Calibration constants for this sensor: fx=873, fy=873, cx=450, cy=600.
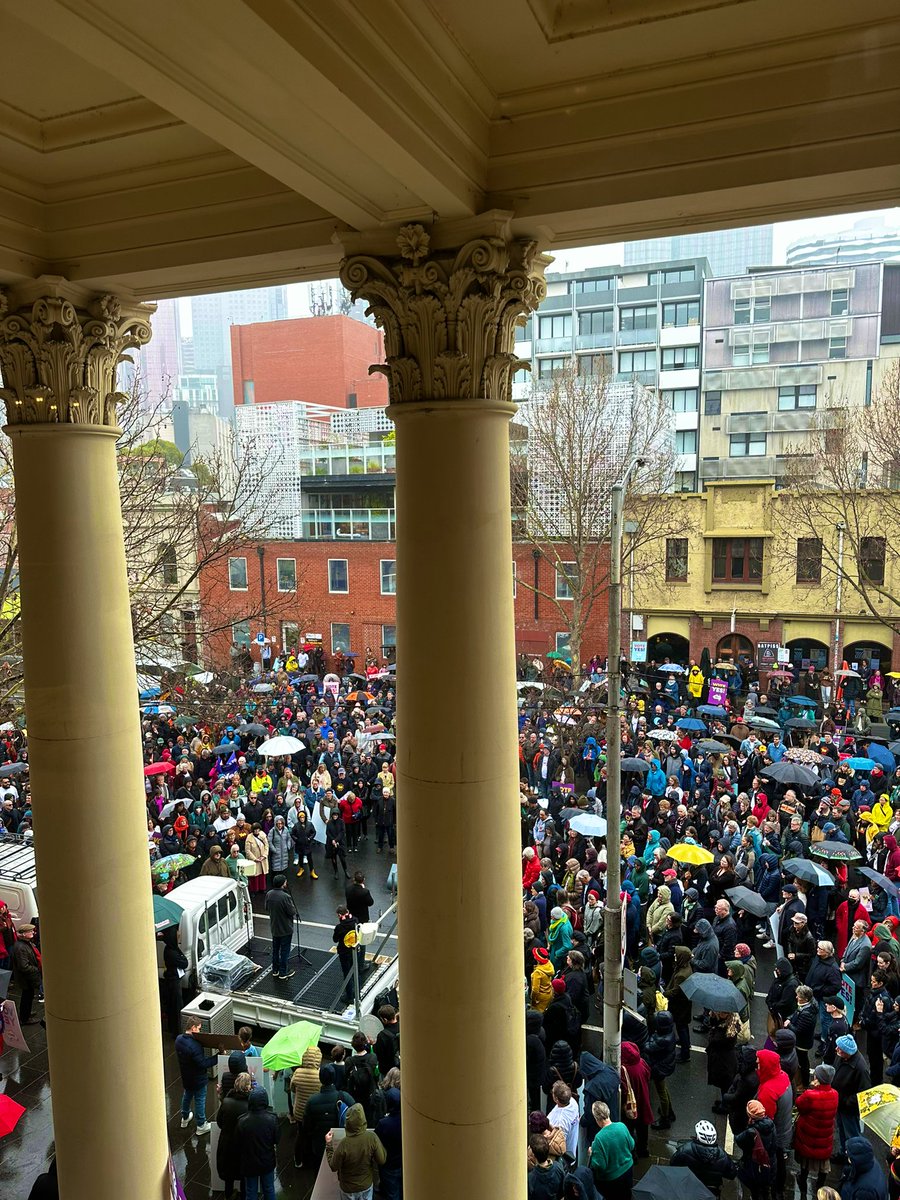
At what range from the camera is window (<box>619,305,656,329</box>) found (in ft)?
155

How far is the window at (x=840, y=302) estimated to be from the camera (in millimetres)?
42156

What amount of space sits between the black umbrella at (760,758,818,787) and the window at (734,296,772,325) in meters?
32.1

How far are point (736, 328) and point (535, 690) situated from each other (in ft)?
89.6

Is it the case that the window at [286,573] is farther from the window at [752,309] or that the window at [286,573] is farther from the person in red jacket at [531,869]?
the person in red jacket at [531,869]

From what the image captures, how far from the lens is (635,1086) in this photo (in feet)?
29.9

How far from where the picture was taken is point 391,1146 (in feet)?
27.0

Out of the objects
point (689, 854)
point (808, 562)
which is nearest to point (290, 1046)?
point (689, 854)

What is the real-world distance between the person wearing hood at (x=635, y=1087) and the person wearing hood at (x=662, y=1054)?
0.26 meters

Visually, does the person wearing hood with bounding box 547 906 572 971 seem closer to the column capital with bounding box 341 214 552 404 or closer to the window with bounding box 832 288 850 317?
the column capital with bounding box 341 214 552 404

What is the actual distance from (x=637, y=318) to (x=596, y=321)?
2400 millimetres

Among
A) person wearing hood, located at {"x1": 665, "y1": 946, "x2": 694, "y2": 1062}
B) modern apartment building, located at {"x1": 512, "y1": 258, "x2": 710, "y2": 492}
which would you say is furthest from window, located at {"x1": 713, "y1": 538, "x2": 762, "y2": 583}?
person wearing hood, located at {"x1": 665, "y1": 946, "x2": 694, "y2": 1062}

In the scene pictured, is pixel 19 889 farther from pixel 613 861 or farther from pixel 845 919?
pixel 845 919

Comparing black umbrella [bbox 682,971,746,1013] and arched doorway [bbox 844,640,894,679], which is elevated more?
black umbrella [bbox 682,971,746,1013]

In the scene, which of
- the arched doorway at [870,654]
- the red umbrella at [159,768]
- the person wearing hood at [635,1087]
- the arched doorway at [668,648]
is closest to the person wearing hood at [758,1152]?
the person wearing hood at [635,1087]
